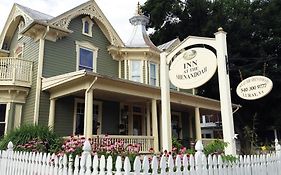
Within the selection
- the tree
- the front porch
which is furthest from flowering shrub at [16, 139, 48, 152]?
the tree

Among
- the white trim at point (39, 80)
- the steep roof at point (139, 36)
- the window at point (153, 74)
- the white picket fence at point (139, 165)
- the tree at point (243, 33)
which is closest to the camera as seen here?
the white picket fence at point (139, 165)

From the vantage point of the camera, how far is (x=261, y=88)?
311 inches

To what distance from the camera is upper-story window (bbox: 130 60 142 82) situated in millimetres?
17531

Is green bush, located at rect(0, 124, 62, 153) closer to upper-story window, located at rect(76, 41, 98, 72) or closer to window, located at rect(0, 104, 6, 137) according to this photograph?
window, located at rect(0, 104, 6, 137)

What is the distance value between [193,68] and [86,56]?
10236mm

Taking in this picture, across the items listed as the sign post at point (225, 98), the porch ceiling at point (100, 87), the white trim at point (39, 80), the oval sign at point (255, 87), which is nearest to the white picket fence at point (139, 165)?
the sign post at point (225, 98)

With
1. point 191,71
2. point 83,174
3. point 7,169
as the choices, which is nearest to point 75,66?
point 7,169

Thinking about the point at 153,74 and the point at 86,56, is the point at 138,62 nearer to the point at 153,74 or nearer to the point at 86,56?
the point at 153,74

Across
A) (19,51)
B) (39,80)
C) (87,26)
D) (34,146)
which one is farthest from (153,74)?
(34,146)

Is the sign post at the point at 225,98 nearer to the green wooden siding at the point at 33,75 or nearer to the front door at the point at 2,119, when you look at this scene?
the green wooden siding at the point at 33,75

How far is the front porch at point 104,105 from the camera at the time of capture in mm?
11125

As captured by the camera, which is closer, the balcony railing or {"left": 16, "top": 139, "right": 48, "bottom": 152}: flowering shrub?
{"left": 16, "top": 139, "right": 48, "bottom": 152}: flowering shrub

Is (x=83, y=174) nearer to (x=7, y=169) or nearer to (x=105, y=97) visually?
(x=7, y=169)

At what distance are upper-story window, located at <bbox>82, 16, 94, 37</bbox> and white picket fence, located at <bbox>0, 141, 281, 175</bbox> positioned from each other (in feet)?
33.9
